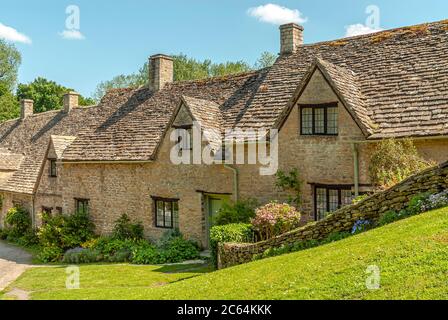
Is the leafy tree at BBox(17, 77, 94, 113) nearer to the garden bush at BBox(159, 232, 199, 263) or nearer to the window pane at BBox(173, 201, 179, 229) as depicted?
the window pane at BBox(173, 201, 179, 229)

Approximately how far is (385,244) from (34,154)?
30.2 m

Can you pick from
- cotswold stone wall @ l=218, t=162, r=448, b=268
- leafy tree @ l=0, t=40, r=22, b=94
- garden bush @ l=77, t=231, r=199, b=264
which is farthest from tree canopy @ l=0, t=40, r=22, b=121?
cotswold stone wall @ l=218, t=162, r=448, b=268

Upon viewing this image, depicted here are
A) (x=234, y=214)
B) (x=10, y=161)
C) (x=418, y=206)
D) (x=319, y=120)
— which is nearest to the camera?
(x=418, y=206)

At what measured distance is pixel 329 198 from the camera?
1770cm

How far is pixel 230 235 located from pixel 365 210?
198 inches

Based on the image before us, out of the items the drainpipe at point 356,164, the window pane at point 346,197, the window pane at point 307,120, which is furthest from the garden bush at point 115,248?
the drainpipe at point 356,164

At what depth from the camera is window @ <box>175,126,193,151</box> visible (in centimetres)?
2145

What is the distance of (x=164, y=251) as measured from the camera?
20.5 metres

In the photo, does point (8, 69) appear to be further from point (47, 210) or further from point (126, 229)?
point (126, 229)

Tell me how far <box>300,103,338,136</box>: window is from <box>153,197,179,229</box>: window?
7.60m

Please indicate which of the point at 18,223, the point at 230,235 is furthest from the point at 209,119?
the point at 18,223
